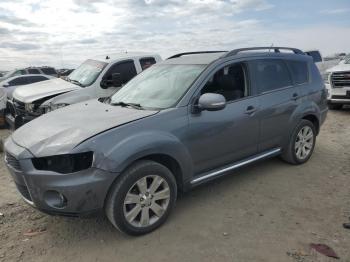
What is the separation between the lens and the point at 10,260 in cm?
349

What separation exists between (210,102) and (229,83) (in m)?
0.79

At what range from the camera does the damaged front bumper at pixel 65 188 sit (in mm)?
3357

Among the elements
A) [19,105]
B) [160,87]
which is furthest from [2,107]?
[160,87]

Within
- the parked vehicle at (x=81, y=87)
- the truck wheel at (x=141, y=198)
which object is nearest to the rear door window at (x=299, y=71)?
the truck wheel at (x=141, y=198)

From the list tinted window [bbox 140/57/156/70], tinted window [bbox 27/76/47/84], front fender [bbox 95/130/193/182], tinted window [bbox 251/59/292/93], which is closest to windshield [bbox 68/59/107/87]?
tinted window [bbox 140/57/156/70]

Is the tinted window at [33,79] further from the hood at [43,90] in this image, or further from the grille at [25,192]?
the grille at [25,192]

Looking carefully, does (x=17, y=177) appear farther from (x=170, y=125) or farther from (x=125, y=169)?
(x=170, y=125)

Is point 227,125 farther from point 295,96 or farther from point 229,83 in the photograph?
point 295,96

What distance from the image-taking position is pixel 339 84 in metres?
11.0

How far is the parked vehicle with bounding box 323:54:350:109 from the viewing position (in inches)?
425

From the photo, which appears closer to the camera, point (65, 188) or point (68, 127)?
point (65, 188)

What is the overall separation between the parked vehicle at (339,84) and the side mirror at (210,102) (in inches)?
315

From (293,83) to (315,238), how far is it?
8.77ft

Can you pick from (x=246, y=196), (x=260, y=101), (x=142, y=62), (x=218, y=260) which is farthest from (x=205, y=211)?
(x=142, y=62)
